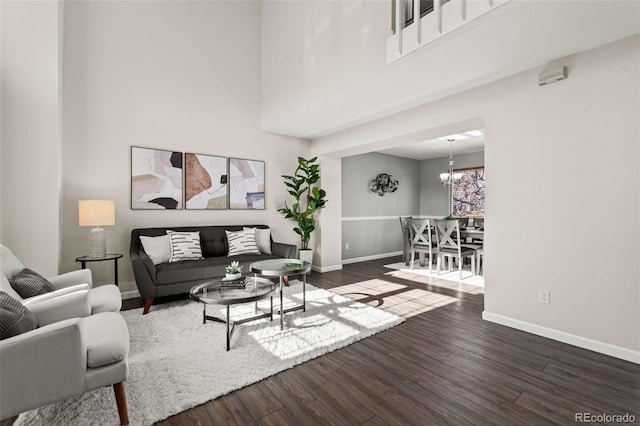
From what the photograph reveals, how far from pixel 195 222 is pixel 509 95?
4.11 m

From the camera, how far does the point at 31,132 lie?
2.84 meters

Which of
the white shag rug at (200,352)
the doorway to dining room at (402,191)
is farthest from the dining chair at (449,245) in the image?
the white shag rug at (200,352)

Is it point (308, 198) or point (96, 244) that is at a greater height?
point (308, 198)

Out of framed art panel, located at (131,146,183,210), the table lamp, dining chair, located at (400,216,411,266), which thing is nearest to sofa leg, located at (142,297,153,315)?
the table lamp

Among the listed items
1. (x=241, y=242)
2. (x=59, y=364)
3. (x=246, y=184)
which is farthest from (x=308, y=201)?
(x=59, y=364)

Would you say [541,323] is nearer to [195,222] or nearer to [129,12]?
[195,222]

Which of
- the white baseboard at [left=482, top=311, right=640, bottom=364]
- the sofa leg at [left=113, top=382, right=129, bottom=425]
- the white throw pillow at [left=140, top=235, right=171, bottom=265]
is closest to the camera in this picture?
the sofa leg at [left=113, top=382, right=129, bottom=425]

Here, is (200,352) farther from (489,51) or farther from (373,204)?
(373,204)

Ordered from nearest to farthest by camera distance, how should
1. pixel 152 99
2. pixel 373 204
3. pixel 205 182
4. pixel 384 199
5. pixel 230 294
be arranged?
1. pixel 230 294
2. pixel 152 99
3. pixel 205 182
4. pixel 373 204
5. pixel 384 199

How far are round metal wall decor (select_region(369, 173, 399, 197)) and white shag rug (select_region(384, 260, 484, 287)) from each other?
1.85 m

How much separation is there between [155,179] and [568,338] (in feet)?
15.6

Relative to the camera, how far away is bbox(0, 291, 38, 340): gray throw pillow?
132 cm

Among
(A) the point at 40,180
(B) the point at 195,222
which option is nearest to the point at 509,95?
(B) the point at 195,222

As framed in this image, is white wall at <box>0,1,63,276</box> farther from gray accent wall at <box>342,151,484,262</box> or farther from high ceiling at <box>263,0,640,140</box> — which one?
gray accent wall at <box>342,151,484,262</box>
